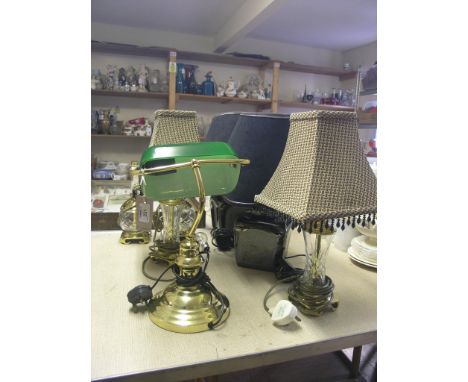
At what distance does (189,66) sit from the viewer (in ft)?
9.57

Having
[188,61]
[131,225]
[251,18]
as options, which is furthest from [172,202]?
[188,61]

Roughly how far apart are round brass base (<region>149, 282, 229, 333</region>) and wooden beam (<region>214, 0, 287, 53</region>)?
1988mm

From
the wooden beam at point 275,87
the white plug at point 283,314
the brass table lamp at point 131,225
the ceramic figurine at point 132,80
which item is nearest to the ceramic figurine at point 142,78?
the ceramic figurine at point 132,80

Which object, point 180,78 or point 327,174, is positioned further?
point 180,78

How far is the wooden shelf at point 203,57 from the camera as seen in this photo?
9.17ft

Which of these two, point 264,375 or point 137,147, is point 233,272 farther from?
point 137,147

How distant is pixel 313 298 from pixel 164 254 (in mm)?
424

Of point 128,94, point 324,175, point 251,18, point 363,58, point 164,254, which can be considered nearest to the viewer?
point 324,175

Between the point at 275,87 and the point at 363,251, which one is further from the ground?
the point at 275,87

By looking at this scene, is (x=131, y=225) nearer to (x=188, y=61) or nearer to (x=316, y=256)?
(x=316, y=256)

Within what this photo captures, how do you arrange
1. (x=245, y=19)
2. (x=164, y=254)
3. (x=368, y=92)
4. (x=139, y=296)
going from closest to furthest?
(x=139, y=296), (x=164, y=254), (x=245, y=19), (x=368, y=92)

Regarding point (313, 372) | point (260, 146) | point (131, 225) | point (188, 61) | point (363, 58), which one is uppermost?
point (363, 58)

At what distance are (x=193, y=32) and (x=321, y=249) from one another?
313 centimetres

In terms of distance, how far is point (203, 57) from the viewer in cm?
307
